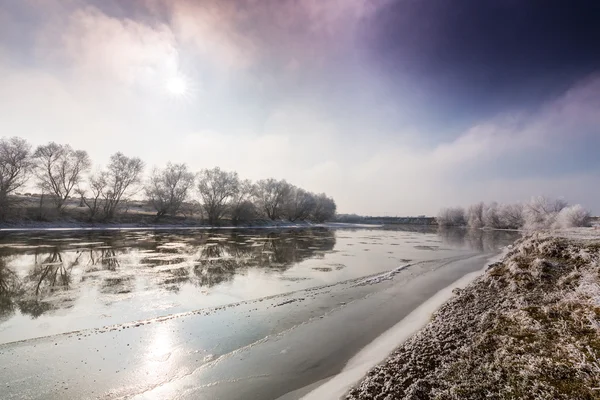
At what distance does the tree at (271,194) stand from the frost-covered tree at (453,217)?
3319 inches

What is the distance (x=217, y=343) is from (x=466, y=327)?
7.06 meters

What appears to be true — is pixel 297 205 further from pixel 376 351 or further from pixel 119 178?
pixel 376 351

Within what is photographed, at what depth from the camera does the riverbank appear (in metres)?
4.71

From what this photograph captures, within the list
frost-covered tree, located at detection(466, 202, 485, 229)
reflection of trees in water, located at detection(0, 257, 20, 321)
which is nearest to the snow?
reflection of trees in water, located at detection(0, 257, 20, 321)

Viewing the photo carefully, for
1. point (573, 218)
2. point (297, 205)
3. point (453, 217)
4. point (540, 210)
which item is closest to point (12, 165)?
point (297, 205)

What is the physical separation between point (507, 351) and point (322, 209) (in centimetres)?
11429

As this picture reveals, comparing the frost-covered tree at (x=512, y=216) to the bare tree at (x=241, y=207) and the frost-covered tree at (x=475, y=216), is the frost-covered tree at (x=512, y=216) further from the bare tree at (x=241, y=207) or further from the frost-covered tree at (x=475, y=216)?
the bare tree at (x=241, y=207)

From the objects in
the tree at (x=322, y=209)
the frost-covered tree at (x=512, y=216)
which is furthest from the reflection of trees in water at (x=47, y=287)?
the frost-covered tree at (x=512, y=216)

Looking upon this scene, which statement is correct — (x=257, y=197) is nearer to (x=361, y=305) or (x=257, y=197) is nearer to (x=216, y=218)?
(x=216, y=218)

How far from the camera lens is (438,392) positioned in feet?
15.6

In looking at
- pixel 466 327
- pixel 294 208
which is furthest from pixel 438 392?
pixel 294 208

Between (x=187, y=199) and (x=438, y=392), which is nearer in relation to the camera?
(x=438, y=392)

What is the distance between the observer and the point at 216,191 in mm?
76188

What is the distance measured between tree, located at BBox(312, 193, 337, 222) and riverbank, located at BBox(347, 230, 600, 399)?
109m
